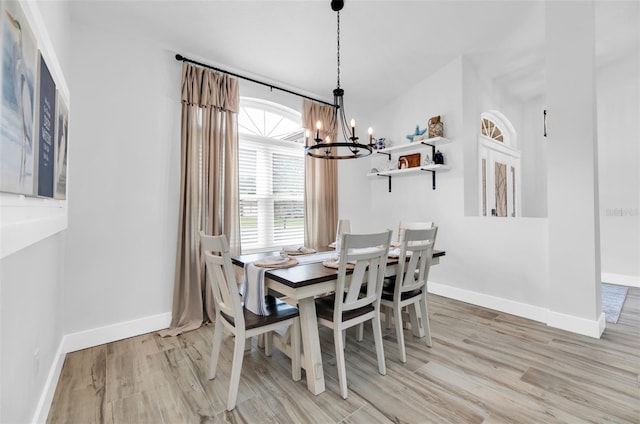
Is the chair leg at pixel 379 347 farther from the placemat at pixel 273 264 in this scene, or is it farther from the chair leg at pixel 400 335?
the placemat at pixel 273 264

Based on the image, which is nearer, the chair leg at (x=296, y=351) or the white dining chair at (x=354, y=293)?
the white dining chair at (x=354, y=293)

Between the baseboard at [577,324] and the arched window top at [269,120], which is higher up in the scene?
the arched window top at [269,120]

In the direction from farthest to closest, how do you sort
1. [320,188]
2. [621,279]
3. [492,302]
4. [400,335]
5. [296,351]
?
[621,279], [320,188], [492,302], [400,335], [296,351]

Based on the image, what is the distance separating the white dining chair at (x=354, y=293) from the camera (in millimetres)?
1747

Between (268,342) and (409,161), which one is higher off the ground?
(409,161)

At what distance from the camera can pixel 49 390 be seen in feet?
5.60

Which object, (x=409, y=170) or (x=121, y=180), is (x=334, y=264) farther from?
(x=409, y=170)

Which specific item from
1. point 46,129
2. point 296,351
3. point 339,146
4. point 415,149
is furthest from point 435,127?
point 46,129

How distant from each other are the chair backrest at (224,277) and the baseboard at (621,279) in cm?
502

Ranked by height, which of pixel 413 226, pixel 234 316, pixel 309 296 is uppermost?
pixel 413 226

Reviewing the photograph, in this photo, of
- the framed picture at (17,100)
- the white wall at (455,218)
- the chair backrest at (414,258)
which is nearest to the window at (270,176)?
the white wall at (455,218)

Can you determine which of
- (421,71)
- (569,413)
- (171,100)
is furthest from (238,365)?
(421,71)

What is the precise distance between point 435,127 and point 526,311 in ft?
7.84

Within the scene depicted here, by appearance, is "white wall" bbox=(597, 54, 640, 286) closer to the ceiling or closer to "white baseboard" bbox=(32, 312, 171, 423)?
the ceiling
